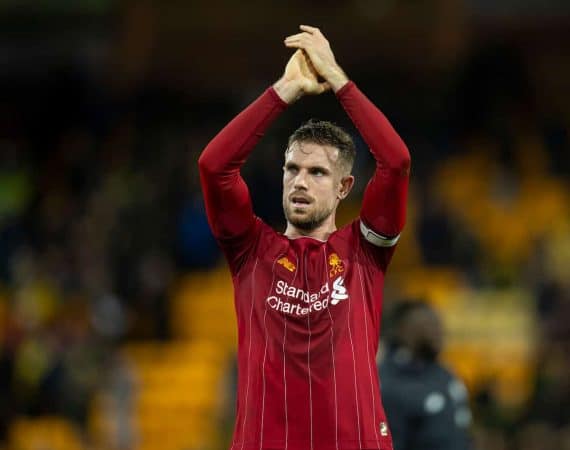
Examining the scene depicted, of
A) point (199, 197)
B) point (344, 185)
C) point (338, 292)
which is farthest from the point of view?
point (199, 197)

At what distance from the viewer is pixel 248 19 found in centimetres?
1564

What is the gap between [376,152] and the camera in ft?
16.8

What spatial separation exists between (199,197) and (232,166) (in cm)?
904

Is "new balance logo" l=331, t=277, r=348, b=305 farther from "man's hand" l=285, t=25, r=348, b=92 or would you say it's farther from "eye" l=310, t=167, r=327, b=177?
"man's hand" l=285, t=25, r=348, b=92

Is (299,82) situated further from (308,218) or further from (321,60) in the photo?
(308,218)

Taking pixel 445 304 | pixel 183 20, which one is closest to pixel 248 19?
pixel 183 20

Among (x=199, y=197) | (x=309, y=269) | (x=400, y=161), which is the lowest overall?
(x=309, y=269)

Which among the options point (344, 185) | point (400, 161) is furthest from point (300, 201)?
point (400, 161)

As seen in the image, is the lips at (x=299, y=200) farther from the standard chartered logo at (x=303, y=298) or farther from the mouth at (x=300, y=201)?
the standard chartered logo at (x=303, y=298)

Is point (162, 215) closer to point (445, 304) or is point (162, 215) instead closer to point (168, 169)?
point (168, 169)

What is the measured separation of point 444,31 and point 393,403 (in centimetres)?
882

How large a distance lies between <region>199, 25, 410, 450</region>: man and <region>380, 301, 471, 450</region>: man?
178 cm

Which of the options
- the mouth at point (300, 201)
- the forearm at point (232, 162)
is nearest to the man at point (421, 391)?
the mouth at point (300, 201)

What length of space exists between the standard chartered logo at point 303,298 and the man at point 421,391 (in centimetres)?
192
